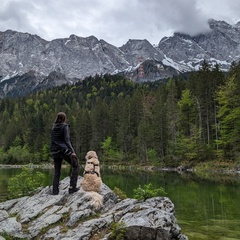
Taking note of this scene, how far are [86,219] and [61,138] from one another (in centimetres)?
364

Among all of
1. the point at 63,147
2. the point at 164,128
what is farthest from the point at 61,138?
the point at 164,128

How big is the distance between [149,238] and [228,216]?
10.0 metres

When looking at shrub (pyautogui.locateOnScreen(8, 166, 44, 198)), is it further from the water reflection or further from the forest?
the forest

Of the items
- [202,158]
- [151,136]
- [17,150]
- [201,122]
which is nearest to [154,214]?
[202,158]

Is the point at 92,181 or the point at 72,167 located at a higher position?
the point at 72,167

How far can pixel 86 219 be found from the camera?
1195 cm

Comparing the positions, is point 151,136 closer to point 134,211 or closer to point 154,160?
point 154,160

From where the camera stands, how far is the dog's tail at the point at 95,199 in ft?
41.7

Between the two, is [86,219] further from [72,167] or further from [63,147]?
[63,147]

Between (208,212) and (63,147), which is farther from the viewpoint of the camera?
(208,212)

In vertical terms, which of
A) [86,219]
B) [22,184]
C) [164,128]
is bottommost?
[86,219]

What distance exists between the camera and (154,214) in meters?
11.1

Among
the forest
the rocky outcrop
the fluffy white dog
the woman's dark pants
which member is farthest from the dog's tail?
the forest

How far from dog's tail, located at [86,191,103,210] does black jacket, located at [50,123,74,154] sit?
1.98 meters
